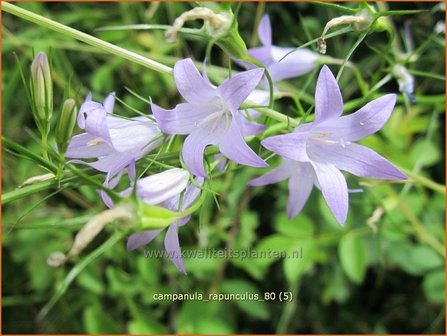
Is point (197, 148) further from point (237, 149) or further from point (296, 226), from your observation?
point (296, 226)

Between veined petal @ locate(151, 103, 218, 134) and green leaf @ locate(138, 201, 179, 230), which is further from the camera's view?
veined petal @ locate(151, 103, 218, 134)

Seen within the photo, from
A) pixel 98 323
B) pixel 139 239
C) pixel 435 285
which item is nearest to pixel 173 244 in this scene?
pixel 139 239

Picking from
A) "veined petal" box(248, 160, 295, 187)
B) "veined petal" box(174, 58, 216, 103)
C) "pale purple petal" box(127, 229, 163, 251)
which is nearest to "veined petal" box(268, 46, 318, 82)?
"veined petal" box(248, 160, 295, 187)

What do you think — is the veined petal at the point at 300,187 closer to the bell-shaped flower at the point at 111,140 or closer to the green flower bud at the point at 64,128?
the bell-shaped flower at the point at 111,140

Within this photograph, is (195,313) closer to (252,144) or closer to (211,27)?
(252,144)

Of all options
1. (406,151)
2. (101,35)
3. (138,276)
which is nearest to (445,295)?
(406,151)

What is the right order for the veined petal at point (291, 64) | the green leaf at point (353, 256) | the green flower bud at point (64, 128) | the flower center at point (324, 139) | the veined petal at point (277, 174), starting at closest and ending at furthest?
the green flower bud at point (64, 128) < the flower center at point (324, 139) < the veined petal at point (277, 174) < the veined petal at point (291, 64) < the green leaf at point (353, 256)

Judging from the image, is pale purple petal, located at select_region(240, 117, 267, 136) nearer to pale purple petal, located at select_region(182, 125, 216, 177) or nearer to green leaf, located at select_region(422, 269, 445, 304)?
pale purple petal, located at select_region(182, 125, 216, 177)

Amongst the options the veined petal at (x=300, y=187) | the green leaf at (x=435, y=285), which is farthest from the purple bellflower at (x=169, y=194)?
the green leaf at (x=435, y=285)
